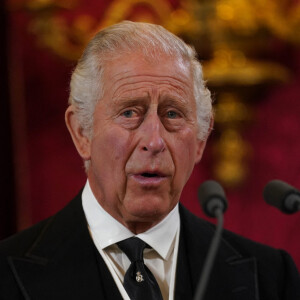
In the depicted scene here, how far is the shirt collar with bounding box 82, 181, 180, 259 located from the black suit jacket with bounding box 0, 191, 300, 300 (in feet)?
0.07

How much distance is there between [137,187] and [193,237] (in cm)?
24

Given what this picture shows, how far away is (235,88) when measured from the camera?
8.79 ft

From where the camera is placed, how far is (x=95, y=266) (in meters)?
1.58

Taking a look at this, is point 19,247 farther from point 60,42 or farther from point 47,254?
point 60,42

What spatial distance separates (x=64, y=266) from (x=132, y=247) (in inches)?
5.1

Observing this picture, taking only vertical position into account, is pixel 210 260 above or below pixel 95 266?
above

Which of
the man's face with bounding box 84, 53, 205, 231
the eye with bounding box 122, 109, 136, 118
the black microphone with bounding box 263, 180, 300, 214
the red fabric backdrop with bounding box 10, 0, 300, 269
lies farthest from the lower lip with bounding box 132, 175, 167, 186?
the red fabric backdrop with bounding box 10, 0, 300, 269

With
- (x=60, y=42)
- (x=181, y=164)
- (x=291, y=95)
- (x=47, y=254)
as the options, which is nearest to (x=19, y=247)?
(x=47, y=254)

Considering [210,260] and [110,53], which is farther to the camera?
[110,53]

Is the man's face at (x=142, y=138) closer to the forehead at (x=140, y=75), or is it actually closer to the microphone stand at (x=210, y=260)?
the forehead at (x=140, y=75)

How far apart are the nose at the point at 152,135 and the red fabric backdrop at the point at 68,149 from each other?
1.29 m

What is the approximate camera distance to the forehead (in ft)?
5.09

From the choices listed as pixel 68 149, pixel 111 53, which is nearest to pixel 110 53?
pixel 111 53

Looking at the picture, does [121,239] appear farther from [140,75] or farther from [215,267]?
[140,75]
